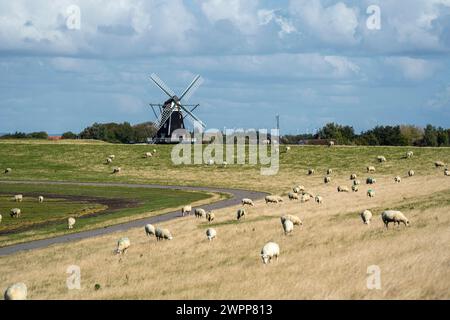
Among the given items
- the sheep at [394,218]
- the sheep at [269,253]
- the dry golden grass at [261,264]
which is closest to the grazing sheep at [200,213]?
the dry golden grass at [261,264]

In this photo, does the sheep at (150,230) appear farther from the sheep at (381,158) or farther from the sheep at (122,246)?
the sheep at (381,158)

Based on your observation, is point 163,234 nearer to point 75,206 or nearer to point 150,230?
point 150,230

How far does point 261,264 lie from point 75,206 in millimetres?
39354

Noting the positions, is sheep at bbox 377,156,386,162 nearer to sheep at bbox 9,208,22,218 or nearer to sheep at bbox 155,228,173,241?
sheep at bbox 9,208,22,218

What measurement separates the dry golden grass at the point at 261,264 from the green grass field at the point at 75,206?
26.6 feet

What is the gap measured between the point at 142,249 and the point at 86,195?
132 ft

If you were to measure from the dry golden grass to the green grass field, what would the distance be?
812 centimetres

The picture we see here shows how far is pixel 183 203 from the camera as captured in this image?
65688 mm

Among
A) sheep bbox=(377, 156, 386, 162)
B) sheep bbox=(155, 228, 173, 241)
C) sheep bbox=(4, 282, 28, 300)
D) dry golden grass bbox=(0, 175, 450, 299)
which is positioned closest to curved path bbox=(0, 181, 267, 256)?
dry golden grass bbox=(0, 175, 450, 299)

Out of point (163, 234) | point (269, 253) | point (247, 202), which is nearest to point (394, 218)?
point (269, 253)

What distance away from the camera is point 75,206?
210ft

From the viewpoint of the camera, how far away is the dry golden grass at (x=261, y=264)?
72.6ft

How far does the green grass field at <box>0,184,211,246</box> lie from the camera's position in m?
49.9
